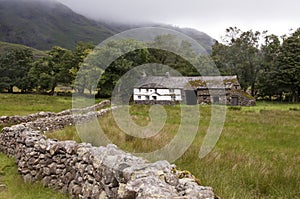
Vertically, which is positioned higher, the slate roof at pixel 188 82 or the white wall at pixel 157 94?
the slate roof at pixel 188 82

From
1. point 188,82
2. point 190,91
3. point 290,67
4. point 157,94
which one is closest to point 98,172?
point 157,94

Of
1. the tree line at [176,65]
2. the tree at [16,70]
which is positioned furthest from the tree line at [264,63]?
the tree at [16,70]

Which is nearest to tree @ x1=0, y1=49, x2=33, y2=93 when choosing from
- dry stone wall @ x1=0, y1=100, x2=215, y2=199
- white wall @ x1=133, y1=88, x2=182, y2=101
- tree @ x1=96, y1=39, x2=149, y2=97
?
tree @ x1=96, y1=39, x2=149, y2=97

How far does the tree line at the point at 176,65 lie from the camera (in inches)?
1855

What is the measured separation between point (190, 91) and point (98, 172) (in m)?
46.7

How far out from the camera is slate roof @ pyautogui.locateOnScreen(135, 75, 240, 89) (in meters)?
48.2

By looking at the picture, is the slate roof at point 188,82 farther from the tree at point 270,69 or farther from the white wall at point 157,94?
the tree at point 270,69

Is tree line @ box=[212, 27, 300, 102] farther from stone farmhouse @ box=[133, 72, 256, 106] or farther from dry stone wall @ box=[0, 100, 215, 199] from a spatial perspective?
dry stone wall @ box=[0, 100, 215, 199]

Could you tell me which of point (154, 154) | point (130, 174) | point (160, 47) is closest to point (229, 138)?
point (154, 154)

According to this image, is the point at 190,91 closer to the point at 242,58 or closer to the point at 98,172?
the point at 242,58

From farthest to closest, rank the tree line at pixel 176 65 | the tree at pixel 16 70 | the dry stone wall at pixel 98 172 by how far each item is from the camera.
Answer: the tree at pixel 16 70 < the tree line at pixel 176 65 < the dry stone wall at pixel 98 172

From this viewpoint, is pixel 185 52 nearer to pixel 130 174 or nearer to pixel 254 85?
pixel 254 85

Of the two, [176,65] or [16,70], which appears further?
[16,70]

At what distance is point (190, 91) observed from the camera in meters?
50.6
